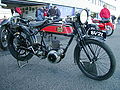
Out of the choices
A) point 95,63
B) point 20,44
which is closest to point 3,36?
point 20,44

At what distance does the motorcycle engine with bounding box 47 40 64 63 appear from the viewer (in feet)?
8.01

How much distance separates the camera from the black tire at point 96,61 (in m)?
2.16

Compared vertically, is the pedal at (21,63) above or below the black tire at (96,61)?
below

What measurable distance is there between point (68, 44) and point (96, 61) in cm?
60

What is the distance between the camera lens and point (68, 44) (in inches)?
99.3

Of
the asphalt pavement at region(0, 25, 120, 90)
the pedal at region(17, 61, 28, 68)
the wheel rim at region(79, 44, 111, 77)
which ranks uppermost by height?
the wheel rim at region(79, 44, 111, 77)

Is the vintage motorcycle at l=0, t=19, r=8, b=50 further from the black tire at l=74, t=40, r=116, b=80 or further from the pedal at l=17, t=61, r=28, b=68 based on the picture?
the black tire at l=74, t=40, r=116, b=80

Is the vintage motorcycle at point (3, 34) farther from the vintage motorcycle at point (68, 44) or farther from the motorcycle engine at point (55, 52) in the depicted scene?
the motorcycle engine at point (55, 52)

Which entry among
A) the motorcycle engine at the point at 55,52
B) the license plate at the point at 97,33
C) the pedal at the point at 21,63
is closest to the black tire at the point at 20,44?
the pedal at the point at 21,63

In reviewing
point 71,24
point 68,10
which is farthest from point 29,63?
point 68,10

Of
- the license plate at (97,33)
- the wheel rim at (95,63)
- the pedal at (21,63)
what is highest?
the license plate at (97,33)

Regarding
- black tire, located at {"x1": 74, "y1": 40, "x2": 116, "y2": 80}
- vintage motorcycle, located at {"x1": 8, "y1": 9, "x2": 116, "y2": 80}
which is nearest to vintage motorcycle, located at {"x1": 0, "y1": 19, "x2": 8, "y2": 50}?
vintage motorcycle, located at {"x1": 8, "y1": 9, "x2": 116, "y2": 80}

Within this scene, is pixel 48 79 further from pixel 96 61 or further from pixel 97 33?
pixel 97 33

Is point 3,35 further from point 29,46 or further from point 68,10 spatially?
point 68,10
